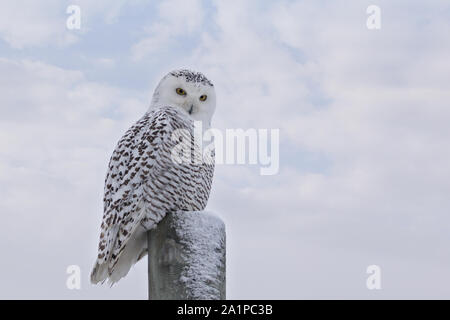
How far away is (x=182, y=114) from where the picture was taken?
17.3 feet

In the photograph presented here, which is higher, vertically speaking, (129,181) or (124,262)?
(129,181)

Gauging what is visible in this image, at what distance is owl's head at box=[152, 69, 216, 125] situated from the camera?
214 inches

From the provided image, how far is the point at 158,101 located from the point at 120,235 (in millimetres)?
1448

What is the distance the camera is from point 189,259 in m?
3.78

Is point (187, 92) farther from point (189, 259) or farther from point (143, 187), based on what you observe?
point (189, 259)

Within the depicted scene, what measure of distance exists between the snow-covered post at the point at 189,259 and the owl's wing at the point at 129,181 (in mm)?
721

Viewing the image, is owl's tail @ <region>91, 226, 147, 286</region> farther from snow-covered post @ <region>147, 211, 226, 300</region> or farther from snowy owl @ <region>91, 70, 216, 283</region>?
snow-covered post @ <region>147, 211, 226, 300</region>

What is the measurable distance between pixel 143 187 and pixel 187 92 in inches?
43.9

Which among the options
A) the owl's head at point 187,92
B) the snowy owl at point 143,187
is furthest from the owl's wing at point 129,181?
Answer: the owl's head at point 187,92

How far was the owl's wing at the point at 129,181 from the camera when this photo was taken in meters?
4.66

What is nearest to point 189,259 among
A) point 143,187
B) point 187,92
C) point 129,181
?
point 143,187
